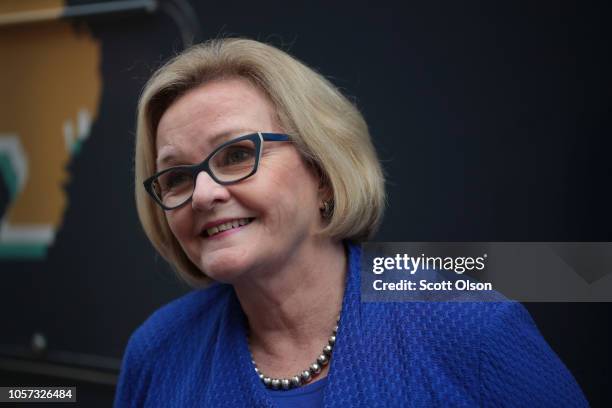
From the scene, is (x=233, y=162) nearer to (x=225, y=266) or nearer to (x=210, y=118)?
(x=210, y=118)

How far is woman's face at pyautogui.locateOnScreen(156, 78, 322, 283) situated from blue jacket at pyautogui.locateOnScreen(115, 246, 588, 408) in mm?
227

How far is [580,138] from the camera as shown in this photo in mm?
1841

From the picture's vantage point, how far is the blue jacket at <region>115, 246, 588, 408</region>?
1.28 meters

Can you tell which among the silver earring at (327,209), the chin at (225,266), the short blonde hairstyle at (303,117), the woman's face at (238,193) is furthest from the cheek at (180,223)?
the silver earring at (327,209)

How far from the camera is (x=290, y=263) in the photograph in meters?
1.46

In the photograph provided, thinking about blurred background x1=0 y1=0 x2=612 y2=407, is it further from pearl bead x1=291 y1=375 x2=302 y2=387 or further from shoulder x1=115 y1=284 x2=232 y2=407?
pearl bead x1=291 y1=375 x2=302 y2=387

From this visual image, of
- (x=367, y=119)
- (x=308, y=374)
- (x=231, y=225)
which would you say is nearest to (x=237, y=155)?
(x=231, y=225)

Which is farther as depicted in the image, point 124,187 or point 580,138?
point 124,187

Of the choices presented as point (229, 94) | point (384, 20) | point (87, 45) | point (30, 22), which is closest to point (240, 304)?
point (229, 94)

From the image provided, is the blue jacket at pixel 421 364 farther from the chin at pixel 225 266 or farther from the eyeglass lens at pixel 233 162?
the eyeglass lens at pixel 233 162

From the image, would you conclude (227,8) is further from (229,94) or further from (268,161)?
(268,161)

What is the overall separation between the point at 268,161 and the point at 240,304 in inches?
18.4

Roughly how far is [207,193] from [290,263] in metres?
0.27

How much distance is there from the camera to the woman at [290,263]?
1316mm
